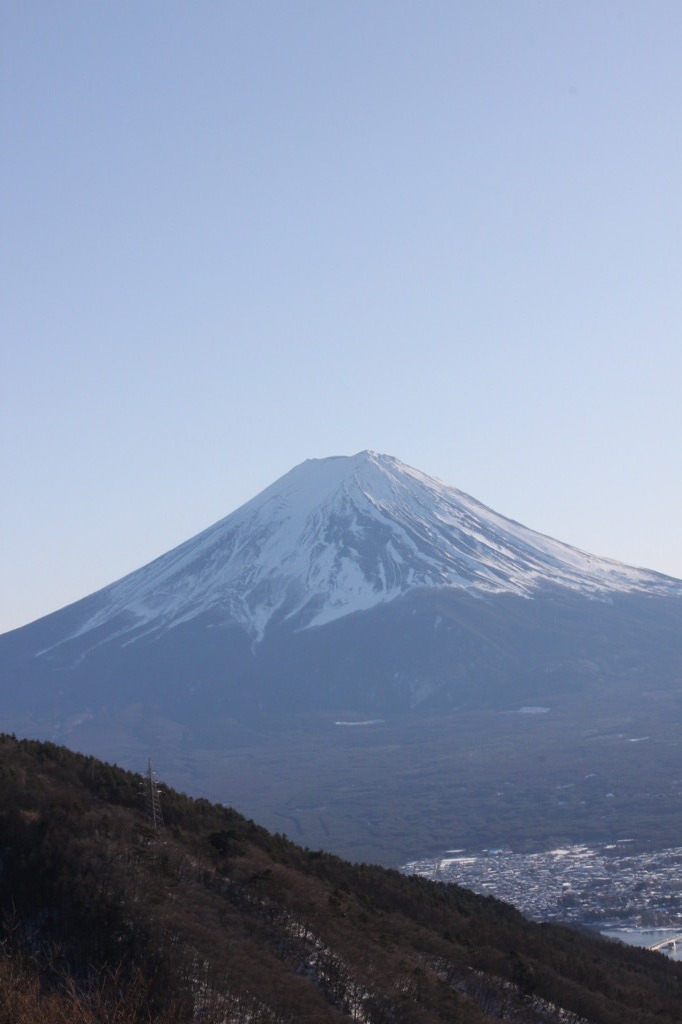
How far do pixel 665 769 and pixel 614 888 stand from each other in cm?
3890

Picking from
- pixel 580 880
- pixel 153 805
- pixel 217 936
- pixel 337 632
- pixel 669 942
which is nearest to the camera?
pixel 217 936

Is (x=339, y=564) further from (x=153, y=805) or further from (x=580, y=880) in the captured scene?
(x=153, y=805)

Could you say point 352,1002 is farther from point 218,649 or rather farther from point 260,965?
point 218,649

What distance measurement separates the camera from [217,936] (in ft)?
43.8

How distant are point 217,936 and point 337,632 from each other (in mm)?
140349

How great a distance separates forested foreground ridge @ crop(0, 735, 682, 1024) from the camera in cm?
1127

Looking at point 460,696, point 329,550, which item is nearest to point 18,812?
point 460,696

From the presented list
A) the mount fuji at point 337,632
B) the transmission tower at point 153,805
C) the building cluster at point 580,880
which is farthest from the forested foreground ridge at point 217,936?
the mount fuji at point 337,632

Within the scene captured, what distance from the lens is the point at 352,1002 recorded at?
1283 centimetres

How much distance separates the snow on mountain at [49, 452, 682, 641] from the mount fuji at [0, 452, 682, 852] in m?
0.39

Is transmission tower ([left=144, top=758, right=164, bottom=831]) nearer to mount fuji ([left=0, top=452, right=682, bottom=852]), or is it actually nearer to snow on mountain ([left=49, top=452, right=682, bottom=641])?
mount fuji ([left=0, top=452, right=682, bottom=852])

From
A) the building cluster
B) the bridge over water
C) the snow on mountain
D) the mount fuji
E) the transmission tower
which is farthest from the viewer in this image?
the snow on mountain

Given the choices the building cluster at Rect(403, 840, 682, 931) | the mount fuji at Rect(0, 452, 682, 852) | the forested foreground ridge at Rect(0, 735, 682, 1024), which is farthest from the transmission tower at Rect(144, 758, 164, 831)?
the mount fuji at Rect(0, 452, 682, 852)

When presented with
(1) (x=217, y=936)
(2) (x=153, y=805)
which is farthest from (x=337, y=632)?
(1) (x=217, y=936)
